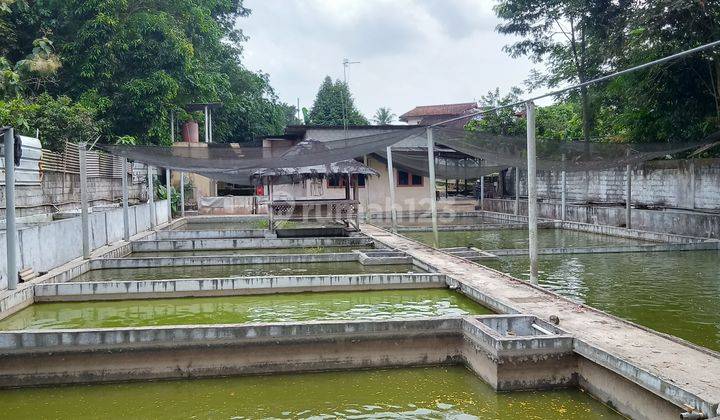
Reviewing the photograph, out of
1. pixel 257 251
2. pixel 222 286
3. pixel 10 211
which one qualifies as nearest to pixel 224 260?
pixel 257 251

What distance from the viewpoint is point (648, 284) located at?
9.27 m

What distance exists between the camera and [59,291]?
8.55 m

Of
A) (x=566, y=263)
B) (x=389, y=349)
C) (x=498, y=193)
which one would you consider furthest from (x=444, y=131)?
(x=498, y=193)

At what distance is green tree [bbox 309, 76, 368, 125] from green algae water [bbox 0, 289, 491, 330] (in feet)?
93.0

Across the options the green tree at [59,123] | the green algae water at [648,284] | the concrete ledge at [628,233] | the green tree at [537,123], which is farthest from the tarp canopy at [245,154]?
the green tree at [537,123]

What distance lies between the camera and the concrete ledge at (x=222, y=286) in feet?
28.1

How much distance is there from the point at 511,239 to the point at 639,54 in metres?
5.48

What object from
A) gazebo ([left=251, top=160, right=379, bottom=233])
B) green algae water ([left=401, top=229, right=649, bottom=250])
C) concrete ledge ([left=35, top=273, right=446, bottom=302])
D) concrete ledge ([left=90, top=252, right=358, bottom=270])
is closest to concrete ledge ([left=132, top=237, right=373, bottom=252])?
gazebo ([left=251, top=160, right=379, bottom=233])

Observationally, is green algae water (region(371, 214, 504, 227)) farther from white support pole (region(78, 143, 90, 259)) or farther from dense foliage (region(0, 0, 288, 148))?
white support pole (region(78, 143, 90, 259))

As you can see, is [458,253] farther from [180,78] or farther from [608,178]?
[180,78]

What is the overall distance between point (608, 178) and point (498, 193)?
7931 millimetres

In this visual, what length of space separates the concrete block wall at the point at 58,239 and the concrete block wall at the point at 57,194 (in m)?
1.56

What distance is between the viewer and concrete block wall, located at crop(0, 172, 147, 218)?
1250 cm

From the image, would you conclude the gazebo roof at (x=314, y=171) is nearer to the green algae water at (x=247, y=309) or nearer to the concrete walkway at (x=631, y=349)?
the green algae water at (x=247, y=309)
